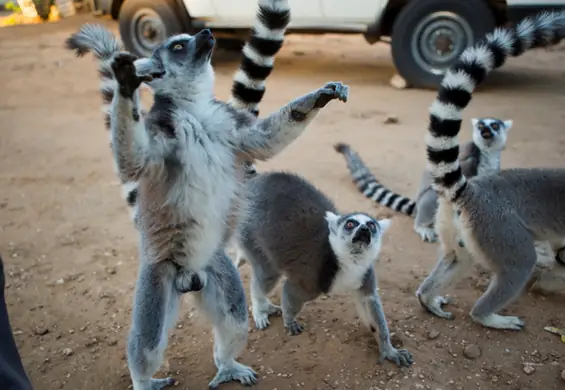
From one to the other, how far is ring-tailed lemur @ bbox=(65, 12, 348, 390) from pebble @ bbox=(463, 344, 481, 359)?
126cm

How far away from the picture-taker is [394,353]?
3.21 meters

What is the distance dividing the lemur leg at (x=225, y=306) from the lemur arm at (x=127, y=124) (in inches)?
29.6

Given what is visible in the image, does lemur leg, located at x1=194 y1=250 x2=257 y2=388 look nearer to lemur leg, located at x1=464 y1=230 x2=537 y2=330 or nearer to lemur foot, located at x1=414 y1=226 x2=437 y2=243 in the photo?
lemur leg, located at x1=464 y1=230 x2=537 y2=330

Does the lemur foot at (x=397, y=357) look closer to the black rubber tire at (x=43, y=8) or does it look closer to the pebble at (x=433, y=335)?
the pebble at (x=433, y=335)

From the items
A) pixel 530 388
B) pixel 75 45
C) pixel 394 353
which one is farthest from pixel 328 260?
pixel 75 45

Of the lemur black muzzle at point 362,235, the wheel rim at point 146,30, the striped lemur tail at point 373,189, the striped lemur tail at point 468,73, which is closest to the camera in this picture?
the striped lemur tail at point 468,73

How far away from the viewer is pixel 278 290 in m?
4.11

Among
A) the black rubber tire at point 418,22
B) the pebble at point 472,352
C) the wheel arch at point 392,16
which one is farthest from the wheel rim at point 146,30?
the pebble at point 472,352

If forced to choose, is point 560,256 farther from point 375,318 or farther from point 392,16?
point 392,16

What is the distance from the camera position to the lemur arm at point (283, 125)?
8.05 ft

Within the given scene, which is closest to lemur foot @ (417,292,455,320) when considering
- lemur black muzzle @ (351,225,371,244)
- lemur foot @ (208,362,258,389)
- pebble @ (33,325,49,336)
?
lemur black muzzle @ (351,225,371,244)

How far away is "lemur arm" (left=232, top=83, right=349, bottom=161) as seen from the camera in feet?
8.05

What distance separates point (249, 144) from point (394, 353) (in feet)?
4.57

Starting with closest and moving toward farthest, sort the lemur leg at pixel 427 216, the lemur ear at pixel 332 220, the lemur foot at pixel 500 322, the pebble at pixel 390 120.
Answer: the lemur ear at pixel 332 220 < the lemur foot at pixel 500 322 < the lemur leg at pixel 427 216 < the pebble at pixel 390 120
